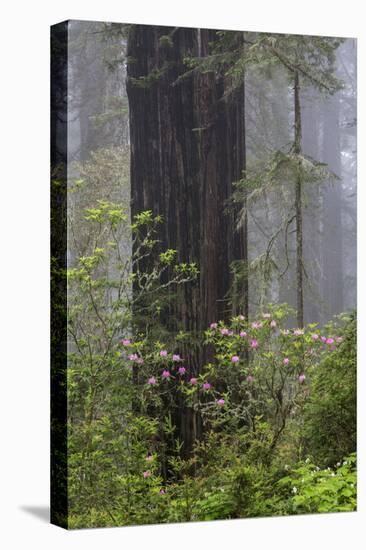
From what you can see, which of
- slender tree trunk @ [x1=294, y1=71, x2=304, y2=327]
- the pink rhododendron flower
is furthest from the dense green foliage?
slender tree trunk @ [x1=294, y1=71, x2=304, y2=327]

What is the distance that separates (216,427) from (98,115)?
2.34 meters

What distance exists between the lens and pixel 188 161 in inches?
351

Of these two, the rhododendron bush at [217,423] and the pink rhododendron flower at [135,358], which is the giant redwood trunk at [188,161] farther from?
the pink rhododendron flower at [135,358]

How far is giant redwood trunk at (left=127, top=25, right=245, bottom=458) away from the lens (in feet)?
28.7

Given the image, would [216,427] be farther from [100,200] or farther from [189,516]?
[100,200]

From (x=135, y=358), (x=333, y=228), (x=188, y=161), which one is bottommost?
(x=135, y=358)

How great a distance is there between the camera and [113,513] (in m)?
8.46

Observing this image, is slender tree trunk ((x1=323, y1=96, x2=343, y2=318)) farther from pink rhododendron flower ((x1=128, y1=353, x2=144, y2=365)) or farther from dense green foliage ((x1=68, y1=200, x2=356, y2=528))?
pink rhododendron flower ((x1=128, y1=353, x2=144, y2=365))

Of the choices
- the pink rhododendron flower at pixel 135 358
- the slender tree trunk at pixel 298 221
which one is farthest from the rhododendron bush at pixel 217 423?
the slender tree trunk at pixel 298 221

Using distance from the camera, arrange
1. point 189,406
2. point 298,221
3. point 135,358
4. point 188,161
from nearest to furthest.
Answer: point 135,358, point 189,406, point 188,161, point 298,221

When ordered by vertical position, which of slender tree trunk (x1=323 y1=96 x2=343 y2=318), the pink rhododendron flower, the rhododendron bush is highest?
slender tree trunk (x1=323 y1=96 x2=343 y2=318)

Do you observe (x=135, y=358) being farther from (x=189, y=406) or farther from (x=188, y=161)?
(x=188, y=161)

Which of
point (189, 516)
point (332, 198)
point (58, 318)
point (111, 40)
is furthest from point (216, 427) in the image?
point (111, 40)

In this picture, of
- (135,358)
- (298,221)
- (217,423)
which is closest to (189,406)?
(217,423)
